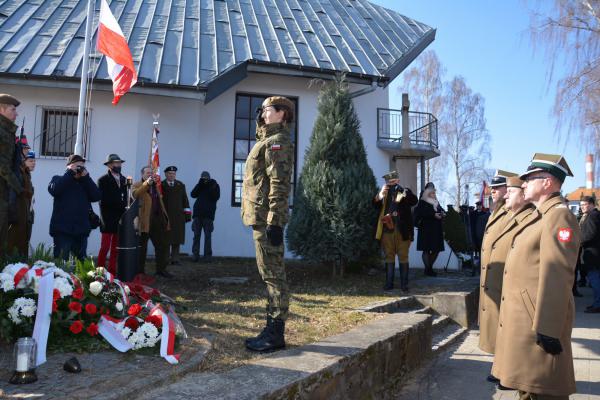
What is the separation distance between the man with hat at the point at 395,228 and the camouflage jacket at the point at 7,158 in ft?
17.4

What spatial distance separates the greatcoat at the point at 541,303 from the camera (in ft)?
8.79

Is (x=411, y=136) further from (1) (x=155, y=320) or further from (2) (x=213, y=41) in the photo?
(1) (x=155, y=320)

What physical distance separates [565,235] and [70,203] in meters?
5.71

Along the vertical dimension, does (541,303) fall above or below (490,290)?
above

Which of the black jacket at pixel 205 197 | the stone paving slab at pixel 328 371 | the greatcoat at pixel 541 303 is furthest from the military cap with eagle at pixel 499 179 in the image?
the black jacket at pixel 205 197

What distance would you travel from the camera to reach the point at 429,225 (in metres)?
10.3

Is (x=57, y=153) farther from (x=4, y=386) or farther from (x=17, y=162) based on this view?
(x=4, y=386)

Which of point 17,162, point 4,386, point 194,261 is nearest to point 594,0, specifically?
point 194,261

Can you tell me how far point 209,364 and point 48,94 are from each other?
9.63m

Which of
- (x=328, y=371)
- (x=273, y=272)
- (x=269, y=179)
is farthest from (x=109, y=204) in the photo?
(x=328, y=371)

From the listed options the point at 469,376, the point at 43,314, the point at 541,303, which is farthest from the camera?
the point at 469,376

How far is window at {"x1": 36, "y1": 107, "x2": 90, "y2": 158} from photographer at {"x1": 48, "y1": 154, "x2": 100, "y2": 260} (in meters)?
5.17

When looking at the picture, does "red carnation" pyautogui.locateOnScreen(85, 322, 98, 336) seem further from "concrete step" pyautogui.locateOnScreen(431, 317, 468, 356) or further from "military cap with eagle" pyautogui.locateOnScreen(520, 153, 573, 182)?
"concrete step" pyautogui.locateOnScreen(431, 317, 468, 356)

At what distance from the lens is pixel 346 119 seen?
353 inches
